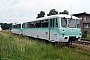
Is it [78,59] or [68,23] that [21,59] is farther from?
[68,23]

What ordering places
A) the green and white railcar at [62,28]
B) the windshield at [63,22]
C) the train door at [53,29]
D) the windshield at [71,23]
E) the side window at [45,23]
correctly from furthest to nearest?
1. the side window at [45,23]
2. the train door at [53,29]
3. the windshield at [71,23]
4. the windshield at [63,22]
5. the green and white railcar at [62,28]

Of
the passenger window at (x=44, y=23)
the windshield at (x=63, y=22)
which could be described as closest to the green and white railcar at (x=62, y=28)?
the windshield at (x=63, y=22)

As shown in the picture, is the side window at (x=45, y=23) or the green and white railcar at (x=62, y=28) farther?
the side window at (x=45, y=23)

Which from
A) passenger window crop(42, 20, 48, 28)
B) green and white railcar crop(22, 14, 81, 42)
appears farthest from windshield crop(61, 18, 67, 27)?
passenger window crop(42, 20, 48, 28)

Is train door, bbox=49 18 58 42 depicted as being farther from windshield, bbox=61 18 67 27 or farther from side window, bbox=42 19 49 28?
side window, bbox=42 19 49 28

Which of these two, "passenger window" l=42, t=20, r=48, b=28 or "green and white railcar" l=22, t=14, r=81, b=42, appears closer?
"green and white railcar" l=22, t=14, r=81, b=42

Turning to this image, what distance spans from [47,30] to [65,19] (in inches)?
105

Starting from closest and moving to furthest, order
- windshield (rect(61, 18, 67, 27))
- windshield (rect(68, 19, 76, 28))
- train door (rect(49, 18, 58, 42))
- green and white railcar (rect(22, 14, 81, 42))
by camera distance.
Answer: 1. green and white railcar (rect(22, 14, 81, 42))
2. windshield (rect(61, 18, 67, 27))
3. windshield (rect(68, 19, 76, 28))
4. train door (rect(49, 18, 58, 42))

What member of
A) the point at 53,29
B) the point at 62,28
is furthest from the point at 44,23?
the point at 62,28

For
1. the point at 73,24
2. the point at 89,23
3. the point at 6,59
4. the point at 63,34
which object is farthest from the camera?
the point at 89,23

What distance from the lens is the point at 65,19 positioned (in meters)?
14.9

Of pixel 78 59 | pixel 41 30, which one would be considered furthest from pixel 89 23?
pixel 78 59

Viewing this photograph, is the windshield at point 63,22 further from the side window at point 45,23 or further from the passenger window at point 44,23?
the passenger window at point 44,23

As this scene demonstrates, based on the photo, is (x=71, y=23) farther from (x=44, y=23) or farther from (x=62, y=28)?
→ (x=44, y=23)
